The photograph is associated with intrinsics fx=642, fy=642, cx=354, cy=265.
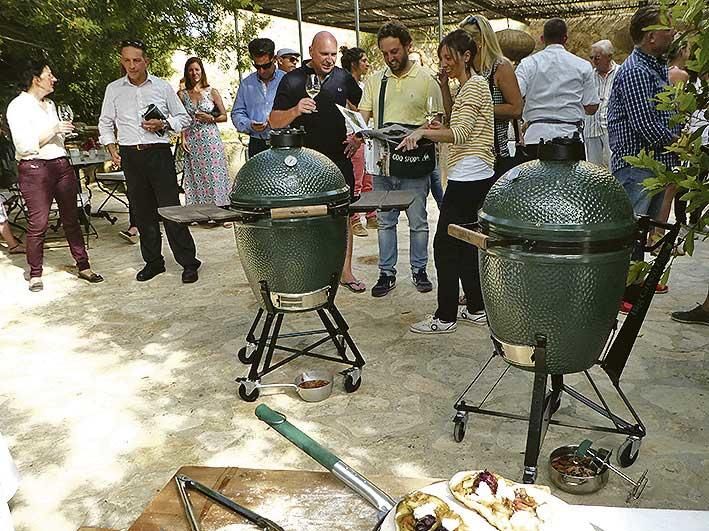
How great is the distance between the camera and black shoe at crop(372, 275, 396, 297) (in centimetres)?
517

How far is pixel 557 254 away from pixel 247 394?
1.95m

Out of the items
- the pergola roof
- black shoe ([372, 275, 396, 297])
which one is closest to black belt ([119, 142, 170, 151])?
black shoe ([372, 275, 396, 297])

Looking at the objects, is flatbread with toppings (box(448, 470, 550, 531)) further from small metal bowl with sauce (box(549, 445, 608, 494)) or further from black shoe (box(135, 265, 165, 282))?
black shoe (box(135, 265, 165, 282))

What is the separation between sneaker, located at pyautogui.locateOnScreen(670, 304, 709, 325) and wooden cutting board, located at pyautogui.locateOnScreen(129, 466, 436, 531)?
343cm

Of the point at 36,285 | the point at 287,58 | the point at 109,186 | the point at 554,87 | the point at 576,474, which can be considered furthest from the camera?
the point at 109,186

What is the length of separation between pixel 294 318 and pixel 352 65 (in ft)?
12.6

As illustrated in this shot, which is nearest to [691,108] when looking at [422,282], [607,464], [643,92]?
[607,464]

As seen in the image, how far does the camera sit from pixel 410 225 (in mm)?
5051

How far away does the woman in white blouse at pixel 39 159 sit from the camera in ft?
17.7

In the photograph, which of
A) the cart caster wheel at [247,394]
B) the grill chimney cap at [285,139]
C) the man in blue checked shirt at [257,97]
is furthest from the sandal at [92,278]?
the grill chimney cap at [285,139]

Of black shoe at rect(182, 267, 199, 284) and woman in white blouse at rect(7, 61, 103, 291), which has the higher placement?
woman in white blouse at rect(7, 61, 103, 291)

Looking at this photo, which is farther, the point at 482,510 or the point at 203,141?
the point at 203,141

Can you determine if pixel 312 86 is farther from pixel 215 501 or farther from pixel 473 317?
pixel 215 501

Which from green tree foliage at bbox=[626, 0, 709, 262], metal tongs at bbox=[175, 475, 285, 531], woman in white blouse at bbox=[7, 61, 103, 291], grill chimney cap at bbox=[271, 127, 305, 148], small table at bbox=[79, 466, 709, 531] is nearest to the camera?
small table at bbox=[79, 466, 709, 531]
